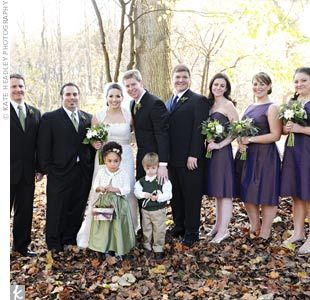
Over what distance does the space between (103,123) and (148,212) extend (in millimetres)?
1350

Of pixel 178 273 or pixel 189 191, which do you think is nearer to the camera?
pixel 178 273

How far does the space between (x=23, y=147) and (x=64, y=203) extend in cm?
96

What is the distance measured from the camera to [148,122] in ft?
19.8

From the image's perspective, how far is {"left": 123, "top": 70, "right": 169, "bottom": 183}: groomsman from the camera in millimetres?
5938

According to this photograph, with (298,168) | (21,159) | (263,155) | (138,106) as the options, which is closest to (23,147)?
(21,159)

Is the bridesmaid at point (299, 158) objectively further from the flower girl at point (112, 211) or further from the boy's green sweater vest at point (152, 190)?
the flower girl at point (112, 211)

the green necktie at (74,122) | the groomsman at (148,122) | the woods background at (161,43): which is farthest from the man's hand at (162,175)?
the woods background at (161,43)

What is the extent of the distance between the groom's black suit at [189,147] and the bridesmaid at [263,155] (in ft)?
2.05

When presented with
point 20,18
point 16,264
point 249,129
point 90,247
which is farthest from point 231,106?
point 20,18

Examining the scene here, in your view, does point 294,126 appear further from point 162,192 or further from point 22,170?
point 22,170

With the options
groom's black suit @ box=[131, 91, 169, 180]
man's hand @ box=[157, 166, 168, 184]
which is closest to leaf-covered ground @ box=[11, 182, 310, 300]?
man's hand @ box=[157, 166, 168, 184]

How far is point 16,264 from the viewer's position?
5777 mm

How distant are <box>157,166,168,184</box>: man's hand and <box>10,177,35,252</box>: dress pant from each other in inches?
67.1

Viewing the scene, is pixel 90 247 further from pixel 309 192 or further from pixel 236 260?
pixel 309 192
